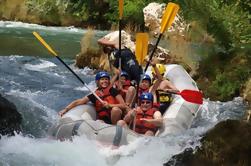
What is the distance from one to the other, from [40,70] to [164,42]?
4294 mm

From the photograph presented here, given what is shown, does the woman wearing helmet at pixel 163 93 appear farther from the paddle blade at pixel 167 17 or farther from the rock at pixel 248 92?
the rock at pixel 248 92

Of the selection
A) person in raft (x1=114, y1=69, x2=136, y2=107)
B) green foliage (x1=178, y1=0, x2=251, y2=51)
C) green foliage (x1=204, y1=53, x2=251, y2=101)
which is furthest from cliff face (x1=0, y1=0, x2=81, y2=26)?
person in raft (x1=114, y1=69, x2=136, y2=107)

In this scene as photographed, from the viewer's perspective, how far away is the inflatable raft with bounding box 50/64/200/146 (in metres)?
5.47

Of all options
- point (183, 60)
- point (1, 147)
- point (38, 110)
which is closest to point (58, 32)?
point (183, 60)

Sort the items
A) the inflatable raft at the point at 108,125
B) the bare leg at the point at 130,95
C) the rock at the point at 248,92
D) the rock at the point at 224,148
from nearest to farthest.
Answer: the rock at the point at 224,148 < the inflatable raft at the point at 108,125 < the bare leg at the point at 130,95 < the rock at the point at 248,92

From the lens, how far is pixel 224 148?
428 cm

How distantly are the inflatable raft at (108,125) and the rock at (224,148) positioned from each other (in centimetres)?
111

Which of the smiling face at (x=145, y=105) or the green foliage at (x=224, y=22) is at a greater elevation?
the green foliage at (x=224, y=22)

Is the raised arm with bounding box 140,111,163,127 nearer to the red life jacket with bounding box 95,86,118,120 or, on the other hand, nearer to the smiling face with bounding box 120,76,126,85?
the red life jacket with bounding box 95,86,118,120

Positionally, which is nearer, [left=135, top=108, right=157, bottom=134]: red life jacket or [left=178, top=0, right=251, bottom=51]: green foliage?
[left=135, top=108, right=157, bottom=134]: red life jacket

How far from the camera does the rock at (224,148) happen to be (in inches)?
167

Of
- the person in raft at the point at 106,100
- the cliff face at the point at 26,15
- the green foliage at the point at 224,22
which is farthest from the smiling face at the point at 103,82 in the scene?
the cliff face at the point at 26,15

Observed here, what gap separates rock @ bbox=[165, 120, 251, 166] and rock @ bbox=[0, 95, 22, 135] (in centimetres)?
234

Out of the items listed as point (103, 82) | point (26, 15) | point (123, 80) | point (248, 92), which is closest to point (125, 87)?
point (123, 80)
